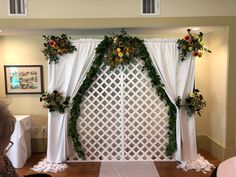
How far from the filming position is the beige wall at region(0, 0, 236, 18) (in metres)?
3.89

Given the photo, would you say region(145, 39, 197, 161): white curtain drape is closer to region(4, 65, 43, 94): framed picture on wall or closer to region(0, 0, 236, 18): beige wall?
region(0, 0, 236, 18): beige wall

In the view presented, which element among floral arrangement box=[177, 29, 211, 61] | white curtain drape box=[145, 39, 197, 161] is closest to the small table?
white curtain drape box=[145, 39, 197, 161]

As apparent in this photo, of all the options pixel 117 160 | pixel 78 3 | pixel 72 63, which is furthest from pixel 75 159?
pixel 78 3

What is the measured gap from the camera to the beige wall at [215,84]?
13.2ft

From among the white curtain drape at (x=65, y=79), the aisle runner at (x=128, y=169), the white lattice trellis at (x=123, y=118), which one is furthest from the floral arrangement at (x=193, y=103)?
the white curtain drape at (x=65, y=79)

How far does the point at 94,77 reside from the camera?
395cm

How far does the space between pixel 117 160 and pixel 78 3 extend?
8.59 feet

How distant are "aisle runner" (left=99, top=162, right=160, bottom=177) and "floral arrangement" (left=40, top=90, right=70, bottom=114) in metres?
1.13

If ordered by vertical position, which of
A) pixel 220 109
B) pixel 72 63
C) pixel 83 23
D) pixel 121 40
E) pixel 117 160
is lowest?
pixel 117 160

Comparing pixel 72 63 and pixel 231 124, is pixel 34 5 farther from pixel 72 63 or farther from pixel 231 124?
pixel 231 124

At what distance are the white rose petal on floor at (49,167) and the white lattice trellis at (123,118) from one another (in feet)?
1.51

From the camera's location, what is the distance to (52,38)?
3812 mm

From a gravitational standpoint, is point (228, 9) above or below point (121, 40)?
above

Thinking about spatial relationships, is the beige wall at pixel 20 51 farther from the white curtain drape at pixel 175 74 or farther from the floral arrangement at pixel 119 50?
the white curtain drape at pixel 175 74
